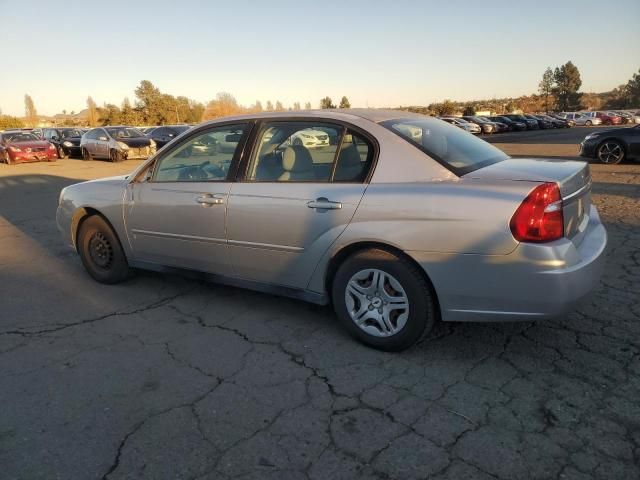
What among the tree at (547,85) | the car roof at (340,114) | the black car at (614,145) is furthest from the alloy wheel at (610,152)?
the tree at (547,85)

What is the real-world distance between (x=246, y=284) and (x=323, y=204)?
3.37ft

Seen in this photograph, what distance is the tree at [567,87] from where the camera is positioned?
287ft

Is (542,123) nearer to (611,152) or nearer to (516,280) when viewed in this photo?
(611,152)

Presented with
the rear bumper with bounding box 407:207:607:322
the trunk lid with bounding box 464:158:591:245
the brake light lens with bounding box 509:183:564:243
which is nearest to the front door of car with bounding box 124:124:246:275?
the rear bumper with bounding box 407:207:607:322

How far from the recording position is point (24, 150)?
65.2 ft

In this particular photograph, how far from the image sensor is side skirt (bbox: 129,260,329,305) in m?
3.47

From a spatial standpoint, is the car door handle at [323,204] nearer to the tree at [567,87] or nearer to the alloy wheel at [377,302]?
the alloy wheel at [377,302]

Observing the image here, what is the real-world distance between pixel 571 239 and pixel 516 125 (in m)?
42.9

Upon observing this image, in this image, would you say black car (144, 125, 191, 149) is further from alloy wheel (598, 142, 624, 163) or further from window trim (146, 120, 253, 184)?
window trim (146, 120, 253, 184)

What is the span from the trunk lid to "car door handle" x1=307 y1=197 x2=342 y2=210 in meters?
0.83

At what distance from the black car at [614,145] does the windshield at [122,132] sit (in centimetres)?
1700

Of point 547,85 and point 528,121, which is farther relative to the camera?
point 547,85

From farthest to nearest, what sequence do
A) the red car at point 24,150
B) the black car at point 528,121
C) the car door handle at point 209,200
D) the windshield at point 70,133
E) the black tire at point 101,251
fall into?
the black car at point 528,121 < the windshield at point 70,133 < the red car at point 24,150 < the black tire at point 101,251 < the car door handle at point 209,200

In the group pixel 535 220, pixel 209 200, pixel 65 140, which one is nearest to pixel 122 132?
pixel 65 140
